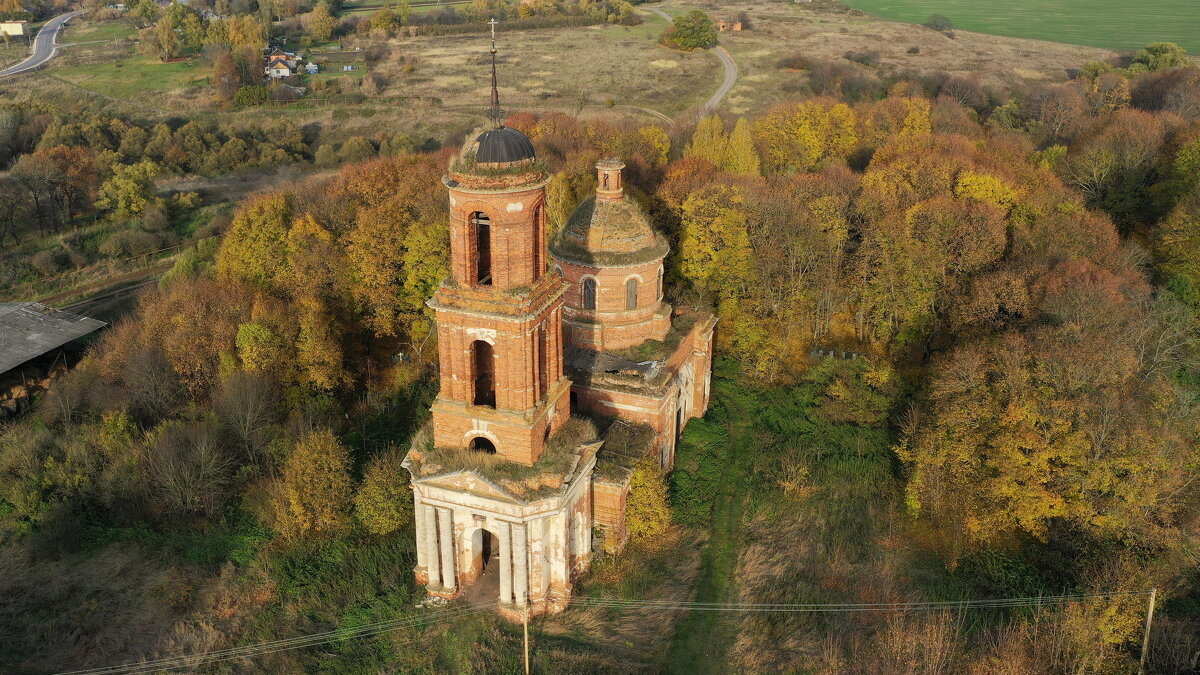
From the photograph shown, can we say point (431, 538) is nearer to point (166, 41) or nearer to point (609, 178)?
point (609, 178)

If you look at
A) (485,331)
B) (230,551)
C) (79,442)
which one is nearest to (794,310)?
(485,331)

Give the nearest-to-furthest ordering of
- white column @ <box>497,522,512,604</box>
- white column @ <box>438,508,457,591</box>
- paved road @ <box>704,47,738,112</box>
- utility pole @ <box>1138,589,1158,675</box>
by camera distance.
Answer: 1. utility pole @ <box>1138,589,1158,675</box>
2. white column @ <box>497,522,512,604</box>
3. white column @ <box>438,508,457,591</box>
4. paved road @ <box>704,47,738,112</box>

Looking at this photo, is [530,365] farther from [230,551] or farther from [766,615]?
[230,551]

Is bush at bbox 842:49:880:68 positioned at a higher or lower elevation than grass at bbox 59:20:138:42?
lower

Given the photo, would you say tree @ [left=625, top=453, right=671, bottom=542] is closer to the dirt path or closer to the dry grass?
the dirt path

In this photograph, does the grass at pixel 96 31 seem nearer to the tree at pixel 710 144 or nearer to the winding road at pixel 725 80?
the winding road at pixel 725 80

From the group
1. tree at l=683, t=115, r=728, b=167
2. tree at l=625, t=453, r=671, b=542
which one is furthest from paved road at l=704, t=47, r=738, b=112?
tree at l=625, t=453, r=671, b=542
